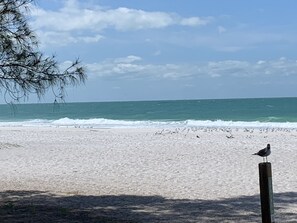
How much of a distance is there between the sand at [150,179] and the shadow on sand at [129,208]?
0.6 inches

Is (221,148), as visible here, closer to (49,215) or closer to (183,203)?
(183,203)

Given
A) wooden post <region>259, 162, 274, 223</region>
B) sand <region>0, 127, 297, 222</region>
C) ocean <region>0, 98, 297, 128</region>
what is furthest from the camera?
ocean <region>0, 98, 297, 128</region>

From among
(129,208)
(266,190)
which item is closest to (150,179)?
(129,208)

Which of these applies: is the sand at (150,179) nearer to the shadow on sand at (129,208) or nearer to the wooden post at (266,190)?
the shadow on sand at (129,208)

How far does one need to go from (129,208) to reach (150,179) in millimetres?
4109

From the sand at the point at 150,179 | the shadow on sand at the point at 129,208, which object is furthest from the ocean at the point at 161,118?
the sand at the point at 150,179

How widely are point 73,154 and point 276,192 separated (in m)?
9.29

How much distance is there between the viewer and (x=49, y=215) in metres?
7.04

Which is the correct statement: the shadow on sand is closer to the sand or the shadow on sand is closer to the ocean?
the sand

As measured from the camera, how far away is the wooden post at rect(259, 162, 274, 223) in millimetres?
4051

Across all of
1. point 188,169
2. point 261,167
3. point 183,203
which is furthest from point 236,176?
point 261,167

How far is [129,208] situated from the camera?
27.3 ft

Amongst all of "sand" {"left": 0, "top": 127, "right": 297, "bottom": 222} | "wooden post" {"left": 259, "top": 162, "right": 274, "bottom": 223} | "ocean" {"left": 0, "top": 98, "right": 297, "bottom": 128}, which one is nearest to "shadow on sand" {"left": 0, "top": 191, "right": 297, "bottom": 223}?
"sand" {"left": 0, "top": 127, "right": 297, "bottom": 222}

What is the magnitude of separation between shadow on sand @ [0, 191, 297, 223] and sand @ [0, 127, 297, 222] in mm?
15
